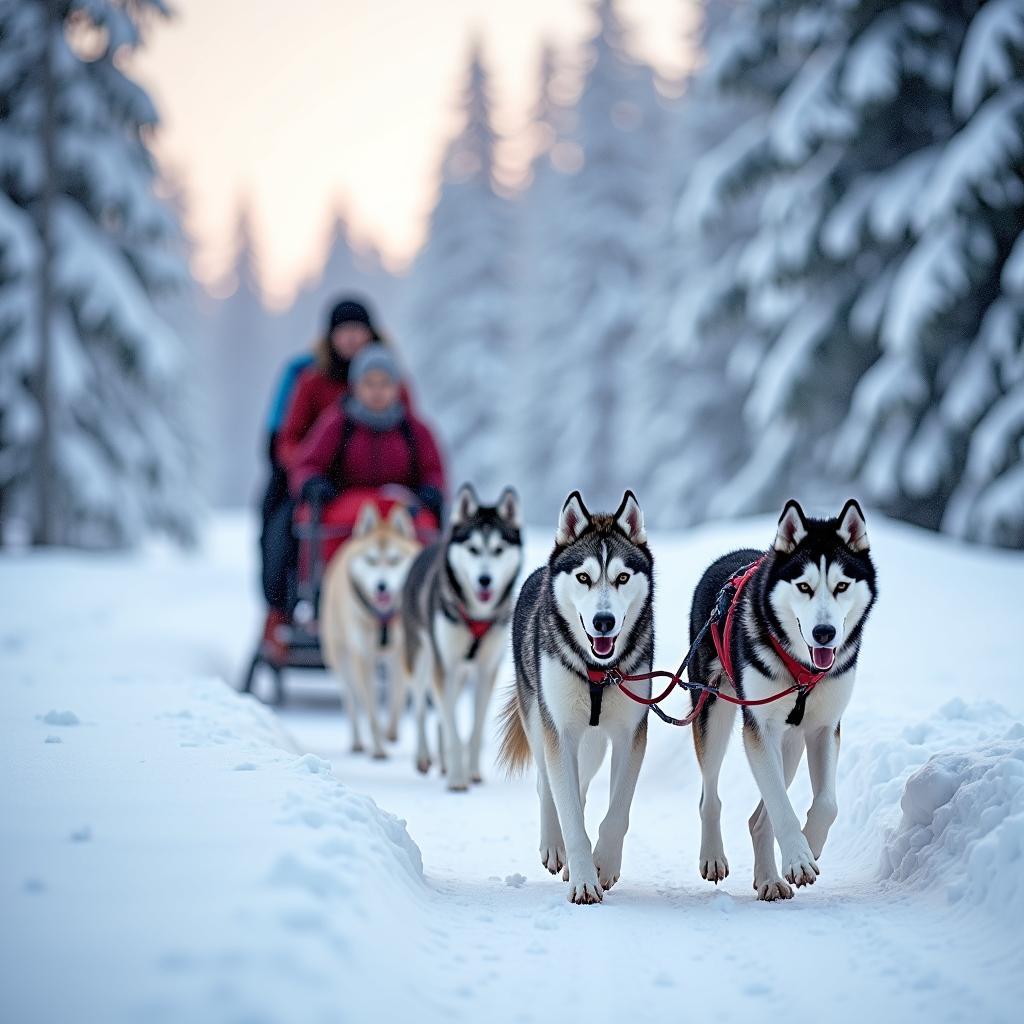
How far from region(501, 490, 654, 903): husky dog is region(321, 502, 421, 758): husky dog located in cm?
345

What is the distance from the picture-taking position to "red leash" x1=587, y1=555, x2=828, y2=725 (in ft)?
12.4

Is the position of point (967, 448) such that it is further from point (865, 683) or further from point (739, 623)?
point (739, 623)

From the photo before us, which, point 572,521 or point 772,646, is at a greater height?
point 572,521

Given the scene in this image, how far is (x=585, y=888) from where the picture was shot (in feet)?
12.3

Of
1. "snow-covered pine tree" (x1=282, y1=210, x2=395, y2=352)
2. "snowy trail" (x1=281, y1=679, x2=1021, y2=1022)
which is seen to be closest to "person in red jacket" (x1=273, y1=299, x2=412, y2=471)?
"snowy trail" (x1=281, y1=679, x2=1021, y2=1022)

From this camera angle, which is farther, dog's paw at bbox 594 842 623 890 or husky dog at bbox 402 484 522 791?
husky dog at bbox 402 484 522 791

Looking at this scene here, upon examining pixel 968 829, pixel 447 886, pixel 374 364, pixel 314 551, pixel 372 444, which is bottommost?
pixel 447 886

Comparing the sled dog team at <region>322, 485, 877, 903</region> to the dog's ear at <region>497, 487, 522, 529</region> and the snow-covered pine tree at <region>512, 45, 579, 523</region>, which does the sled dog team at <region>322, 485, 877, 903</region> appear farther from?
the snow-covered pine tree at <region>512, 45, 579, 523</region>

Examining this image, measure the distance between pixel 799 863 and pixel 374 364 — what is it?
5863mm

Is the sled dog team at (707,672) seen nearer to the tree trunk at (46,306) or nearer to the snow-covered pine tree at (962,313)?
the snow-covered pine tree at (962,313)

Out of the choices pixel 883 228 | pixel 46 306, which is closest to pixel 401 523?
pixel 883 228

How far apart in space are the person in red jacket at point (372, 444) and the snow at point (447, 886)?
118 inches

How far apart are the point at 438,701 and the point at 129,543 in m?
11.8

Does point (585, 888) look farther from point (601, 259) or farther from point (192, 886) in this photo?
point (601, 259)
